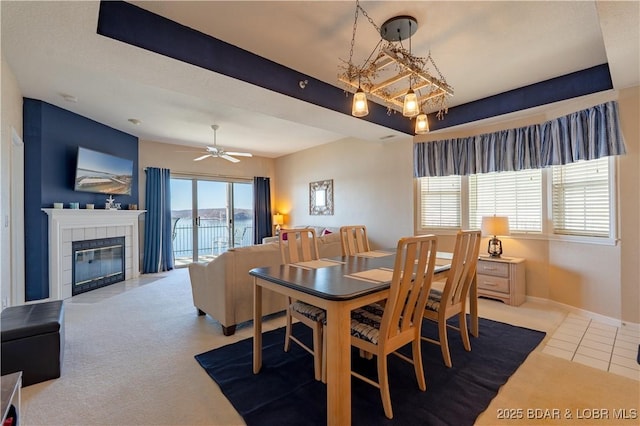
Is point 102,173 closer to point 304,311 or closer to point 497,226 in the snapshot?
point 304,311

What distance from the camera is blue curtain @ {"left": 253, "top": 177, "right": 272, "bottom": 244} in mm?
7375

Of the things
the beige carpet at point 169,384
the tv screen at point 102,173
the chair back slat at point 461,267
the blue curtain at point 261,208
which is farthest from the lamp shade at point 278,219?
the chair back slat at point 461,267

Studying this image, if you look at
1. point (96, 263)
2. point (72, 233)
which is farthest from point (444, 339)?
point (96, 263)

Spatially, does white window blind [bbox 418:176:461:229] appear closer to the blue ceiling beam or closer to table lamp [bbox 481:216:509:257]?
table lamp [bbox 481:216:509:257]

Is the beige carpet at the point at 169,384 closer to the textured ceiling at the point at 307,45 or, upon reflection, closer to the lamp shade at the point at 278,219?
the textured ceiling at the point at 307,45

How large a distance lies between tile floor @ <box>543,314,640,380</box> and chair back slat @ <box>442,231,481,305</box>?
3.07 ft

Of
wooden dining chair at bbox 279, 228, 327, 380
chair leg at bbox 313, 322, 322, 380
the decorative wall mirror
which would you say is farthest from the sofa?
the decorative wall mirror

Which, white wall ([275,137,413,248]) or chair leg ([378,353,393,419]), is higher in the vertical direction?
white wall ([275,137,413,248])

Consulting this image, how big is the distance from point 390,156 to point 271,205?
3.76 meters

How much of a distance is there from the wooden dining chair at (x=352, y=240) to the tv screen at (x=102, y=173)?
13.5ft

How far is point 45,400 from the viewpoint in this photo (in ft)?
6.18

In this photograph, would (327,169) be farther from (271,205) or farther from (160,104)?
(160,104)

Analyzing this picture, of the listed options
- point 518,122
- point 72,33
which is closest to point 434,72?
point 518,122

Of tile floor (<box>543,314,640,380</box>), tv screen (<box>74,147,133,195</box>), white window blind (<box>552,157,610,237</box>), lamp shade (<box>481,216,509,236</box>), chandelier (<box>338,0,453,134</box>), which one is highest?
chandelier (<box>338,0,453,134</box>)
